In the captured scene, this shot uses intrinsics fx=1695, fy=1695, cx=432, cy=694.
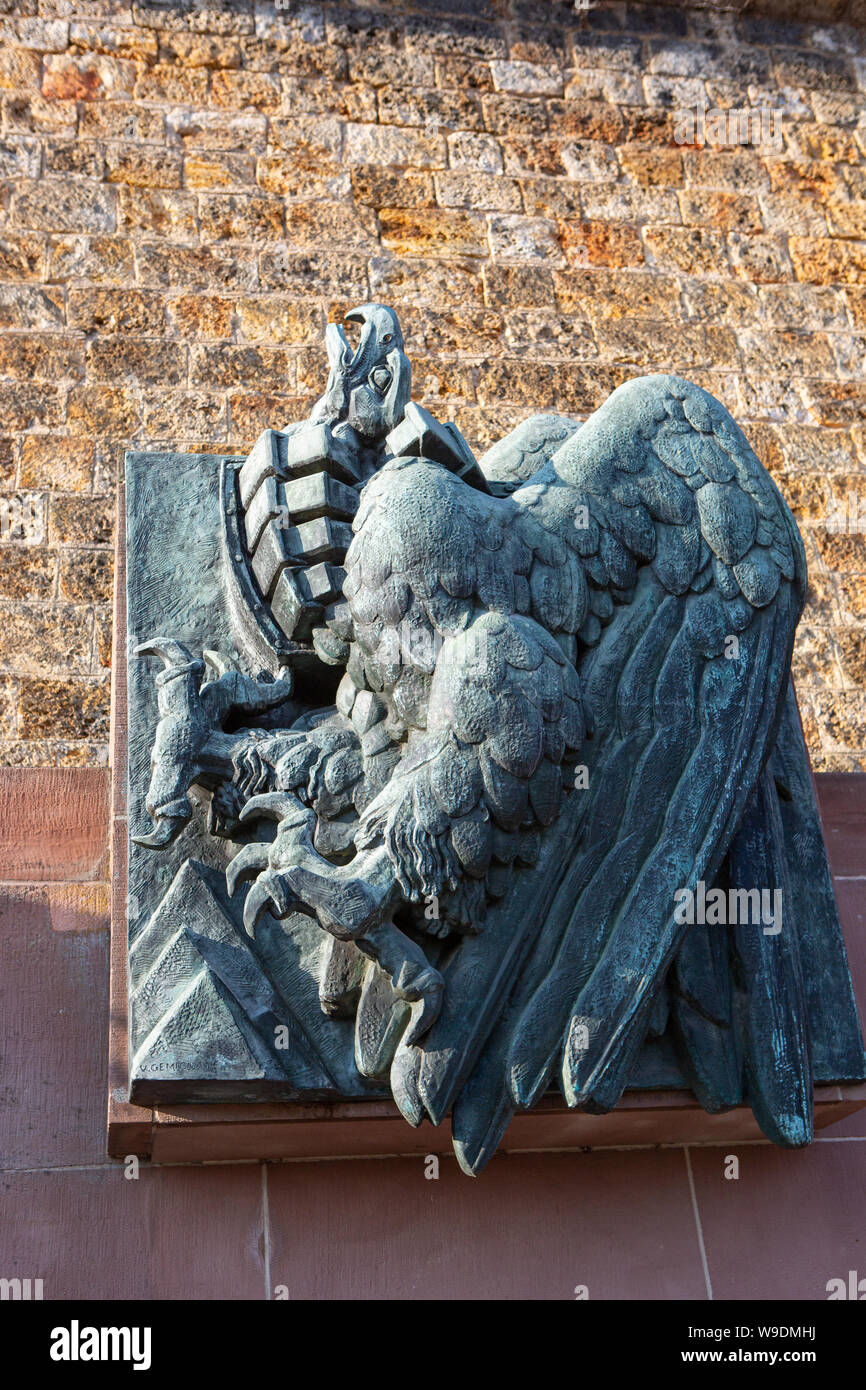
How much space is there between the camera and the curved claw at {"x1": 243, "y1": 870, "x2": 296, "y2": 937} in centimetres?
280

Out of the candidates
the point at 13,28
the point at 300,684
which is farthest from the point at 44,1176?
the point at 13,28

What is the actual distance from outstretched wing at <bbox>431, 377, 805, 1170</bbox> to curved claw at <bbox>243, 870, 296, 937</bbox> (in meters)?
0.45

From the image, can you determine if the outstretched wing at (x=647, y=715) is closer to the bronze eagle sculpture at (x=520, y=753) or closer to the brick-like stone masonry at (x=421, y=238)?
the bronze eagle sculpture at (x=520, y=753)

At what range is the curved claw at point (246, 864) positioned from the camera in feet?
10.1

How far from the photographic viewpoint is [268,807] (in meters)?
3.12

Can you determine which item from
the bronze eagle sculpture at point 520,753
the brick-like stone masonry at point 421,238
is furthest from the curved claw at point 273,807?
the brick-like stone masonry at point 421,238

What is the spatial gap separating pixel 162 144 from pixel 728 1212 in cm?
379

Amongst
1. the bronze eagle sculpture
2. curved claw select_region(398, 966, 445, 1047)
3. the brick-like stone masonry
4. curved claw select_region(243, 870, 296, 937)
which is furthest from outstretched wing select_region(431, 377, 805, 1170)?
the brick-like stone masonry

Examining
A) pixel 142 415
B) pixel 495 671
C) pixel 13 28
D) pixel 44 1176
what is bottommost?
pixel 44 1176

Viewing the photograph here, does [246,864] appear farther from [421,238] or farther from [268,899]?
[421,238]

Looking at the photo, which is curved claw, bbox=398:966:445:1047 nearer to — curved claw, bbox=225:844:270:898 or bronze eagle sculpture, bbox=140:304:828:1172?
bronze eagle sculpture, bbox=140:304:828:1172

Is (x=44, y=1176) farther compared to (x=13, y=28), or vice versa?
(x=13, y=28)

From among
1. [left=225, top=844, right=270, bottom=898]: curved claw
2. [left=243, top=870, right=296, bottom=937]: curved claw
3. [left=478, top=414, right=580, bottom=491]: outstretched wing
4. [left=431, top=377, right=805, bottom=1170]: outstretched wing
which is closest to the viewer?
[left=243, top=870, right=296, bottom=937]: curved claw
